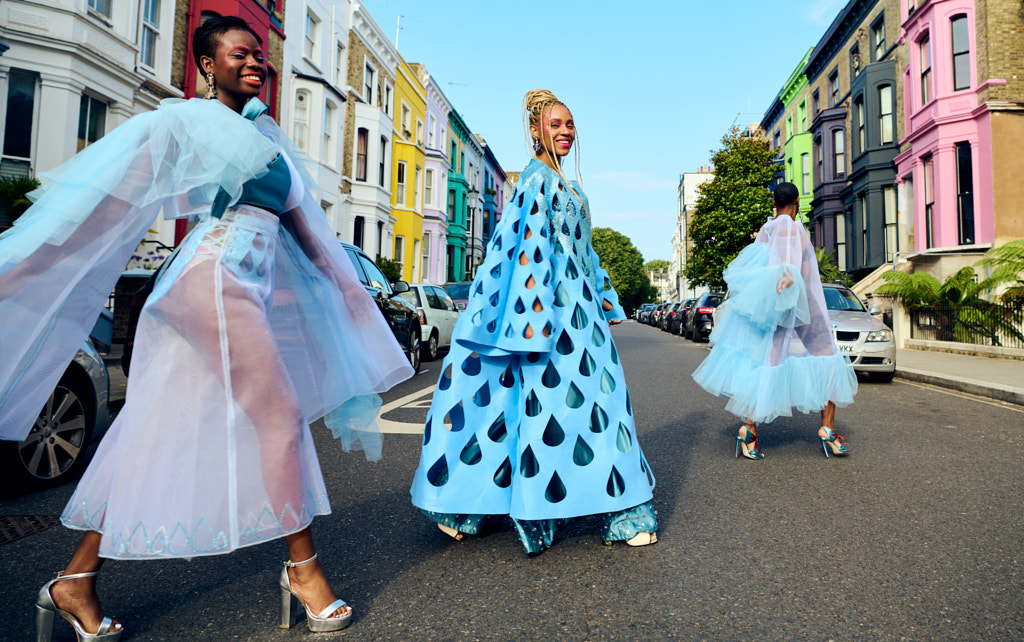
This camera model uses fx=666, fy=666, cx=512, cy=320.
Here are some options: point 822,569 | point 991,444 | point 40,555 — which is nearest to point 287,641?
point 40,555

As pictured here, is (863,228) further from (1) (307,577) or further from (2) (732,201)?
(1) (307,577)

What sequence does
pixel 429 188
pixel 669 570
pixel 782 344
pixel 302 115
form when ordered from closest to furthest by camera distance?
pixel 669 570 → pixel 782 344 → pixel 302 115 → pixel 429 188

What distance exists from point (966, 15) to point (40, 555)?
79.6 ft

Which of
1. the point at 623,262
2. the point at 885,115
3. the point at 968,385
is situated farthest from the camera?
the point at 623,262

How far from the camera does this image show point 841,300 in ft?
37.3

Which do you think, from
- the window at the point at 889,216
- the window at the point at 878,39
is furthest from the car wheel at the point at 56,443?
the window at the point at 878,39

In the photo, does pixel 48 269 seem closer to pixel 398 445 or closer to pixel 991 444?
pixel 398 445

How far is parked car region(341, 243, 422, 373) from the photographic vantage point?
9.24 meters

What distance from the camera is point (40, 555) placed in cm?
291

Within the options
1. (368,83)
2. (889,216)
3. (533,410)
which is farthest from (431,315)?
(889,216)

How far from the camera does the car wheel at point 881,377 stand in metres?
10.3

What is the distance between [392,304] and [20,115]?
8.21 m

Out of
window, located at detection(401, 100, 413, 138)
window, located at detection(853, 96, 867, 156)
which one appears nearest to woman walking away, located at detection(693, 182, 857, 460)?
window, located at detection(853, 96, 867, 156)

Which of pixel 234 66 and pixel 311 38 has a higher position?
pixel 311 38
